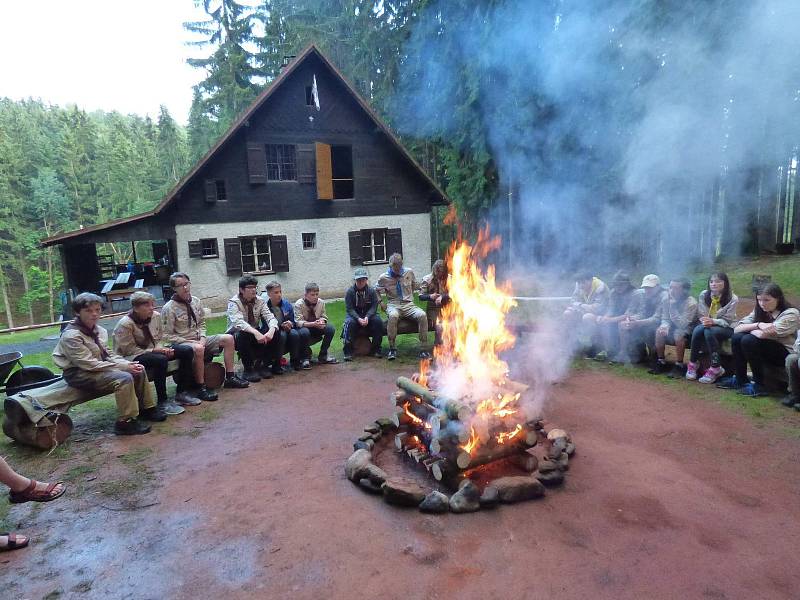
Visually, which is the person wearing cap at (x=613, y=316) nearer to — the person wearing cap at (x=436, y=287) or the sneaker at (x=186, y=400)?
the person wearing cap at (x=436, y=287)

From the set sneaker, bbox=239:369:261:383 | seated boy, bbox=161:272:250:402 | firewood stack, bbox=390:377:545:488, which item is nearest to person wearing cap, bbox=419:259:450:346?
sneaker, bbox=239:369:261:383

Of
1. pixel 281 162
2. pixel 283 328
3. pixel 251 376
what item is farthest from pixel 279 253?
pixel 251 376

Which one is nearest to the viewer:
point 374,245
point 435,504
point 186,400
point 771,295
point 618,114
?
point 435,504

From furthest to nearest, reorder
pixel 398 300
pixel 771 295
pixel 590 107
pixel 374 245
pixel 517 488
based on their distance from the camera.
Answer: pixel 374 245 < pixel 590 107 < pixel 398 300 < pixel 771 295 < pixel 517 488

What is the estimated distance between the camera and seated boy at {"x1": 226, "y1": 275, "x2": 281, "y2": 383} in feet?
23.4

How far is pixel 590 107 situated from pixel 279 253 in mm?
10650

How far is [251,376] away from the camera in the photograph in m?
7.29

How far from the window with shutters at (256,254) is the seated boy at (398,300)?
920cm

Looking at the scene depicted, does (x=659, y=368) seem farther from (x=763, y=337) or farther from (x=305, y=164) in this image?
(x=305, y=164)

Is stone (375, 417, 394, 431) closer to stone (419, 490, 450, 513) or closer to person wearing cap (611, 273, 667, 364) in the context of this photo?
stone (419, 490, 450, 513)

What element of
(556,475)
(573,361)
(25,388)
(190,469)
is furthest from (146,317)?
(573,361)

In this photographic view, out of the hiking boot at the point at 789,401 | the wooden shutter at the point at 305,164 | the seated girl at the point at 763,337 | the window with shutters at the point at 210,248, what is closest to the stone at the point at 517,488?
the hiking boot at the point at 789,401

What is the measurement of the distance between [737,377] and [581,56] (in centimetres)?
900

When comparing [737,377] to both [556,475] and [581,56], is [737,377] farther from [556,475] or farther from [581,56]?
[581,56]
